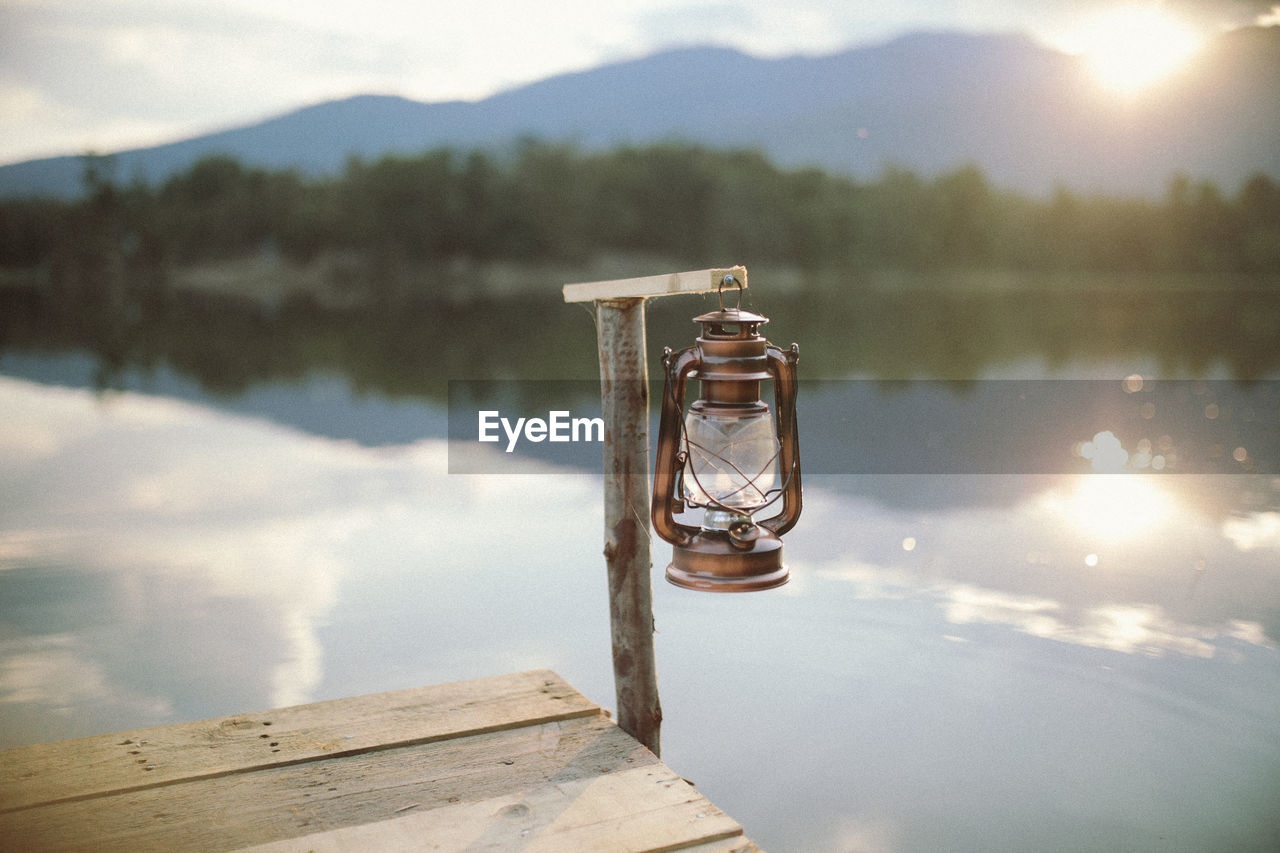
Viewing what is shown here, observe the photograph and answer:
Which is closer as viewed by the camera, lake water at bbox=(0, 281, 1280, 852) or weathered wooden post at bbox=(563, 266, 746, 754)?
weathered wooden post at bbox=(563, 266, 746, 754)

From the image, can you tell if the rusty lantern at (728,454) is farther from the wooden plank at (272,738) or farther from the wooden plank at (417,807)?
the wooden plank at (272,738)

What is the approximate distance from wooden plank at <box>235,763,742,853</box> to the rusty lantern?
764 millimetres

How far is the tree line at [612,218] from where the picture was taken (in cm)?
6669

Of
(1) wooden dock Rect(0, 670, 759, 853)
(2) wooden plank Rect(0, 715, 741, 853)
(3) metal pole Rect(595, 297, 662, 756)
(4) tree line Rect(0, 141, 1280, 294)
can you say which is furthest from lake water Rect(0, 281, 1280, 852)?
(4) tree line Rect(0, 141, 1280, 294)

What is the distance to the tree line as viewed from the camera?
219 feet

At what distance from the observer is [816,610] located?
7.57m

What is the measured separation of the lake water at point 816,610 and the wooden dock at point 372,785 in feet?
5.35

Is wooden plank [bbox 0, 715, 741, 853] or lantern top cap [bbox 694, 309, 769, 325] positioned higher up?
lantern top cap [bbox 694, 309, 769, 325]

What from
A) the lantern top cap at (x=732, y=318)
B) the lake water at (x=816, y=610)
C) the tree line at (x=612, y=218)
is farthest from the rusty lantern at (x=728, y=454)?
the tree line at (x=612, y=218)

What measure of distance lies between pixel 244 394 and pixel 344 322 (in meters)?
25.3

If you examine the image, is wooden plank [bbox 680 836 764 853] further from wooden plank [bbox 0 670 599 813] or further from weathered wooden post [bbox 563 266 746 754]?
wooden plank [bbox 0 670 599 813]

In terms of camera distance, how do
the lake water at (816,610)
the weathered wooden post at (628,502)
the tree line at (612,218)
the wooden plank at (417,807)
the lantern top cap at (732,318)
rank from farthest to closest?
the tree line at (612,218) < the lake water at (816,610) < the weathered wooden post at (628,502) < the wooden plank at (417,807) < the lantern top cap at (732,318)

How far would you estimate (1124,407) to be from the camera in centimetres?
2014

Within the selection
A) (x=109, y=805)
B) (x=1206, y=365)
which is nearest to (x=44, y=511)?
(x=109, y=805)
